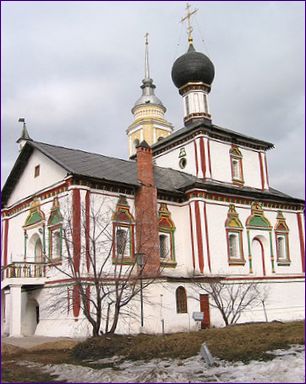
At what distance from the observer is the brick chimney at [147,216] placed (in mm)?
18656

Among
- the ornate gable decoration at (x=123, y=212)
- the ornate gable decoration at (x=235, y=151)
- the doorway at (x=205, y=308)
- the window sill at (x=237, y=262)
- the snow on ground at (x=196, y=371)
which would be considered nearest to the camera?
the snow on ground at (x=196, y=371)

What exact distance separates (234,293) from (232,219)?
A: 3335mm

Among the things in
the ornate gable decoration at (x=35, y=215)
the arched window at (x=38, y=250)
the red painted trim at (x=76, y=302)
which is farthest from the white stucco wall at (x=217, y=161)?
the red painted trim at (x=76, y=302)

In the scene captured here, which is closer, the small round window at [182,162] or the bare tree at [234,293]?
the bare tree at [234,293]

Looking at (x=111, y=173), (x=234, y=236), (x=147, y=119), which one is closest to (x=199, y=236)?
(x=234, y=236)

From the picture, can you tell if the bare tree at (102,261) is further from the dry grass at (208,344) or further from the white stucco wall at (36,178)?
the dry grass at (208,344)

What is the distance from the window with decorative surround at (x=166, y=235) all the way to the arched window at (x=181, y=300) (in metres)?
1.83

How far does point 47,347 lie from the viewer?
1370 cm

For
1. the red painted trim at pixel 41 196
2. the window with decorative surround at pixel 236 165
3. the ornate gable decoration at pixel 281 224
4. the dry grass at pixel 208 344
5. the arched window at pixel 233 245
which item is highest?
the window with decorative surround at pixel 236 165

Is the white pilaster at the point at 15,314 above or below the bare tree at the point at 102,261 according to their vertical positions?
below

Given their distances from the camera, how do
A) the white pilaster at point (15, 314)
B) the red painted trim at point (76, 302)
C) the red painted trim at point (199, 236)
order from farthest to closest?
the red painted trim at point (199, 236) < the white pilaster at point (15, 314) < the red painted trim at point (76, 302)

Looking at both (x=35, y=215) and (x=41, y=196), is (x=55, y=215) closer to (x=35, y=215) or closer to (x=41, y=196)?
(x=41, y=196)

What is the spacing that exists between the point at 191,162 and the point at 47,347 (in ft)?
39.7

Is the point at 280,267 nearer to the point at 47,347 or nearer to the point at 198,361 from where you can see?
the point at 47,347
